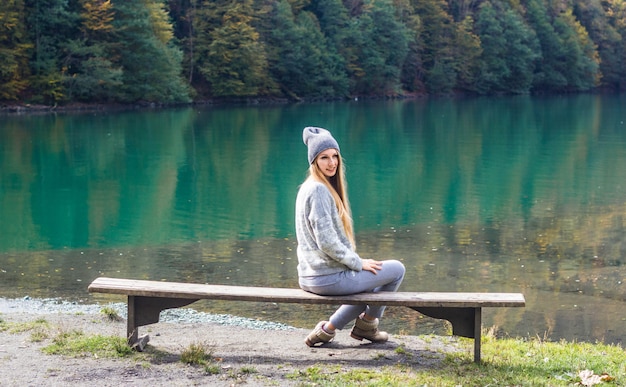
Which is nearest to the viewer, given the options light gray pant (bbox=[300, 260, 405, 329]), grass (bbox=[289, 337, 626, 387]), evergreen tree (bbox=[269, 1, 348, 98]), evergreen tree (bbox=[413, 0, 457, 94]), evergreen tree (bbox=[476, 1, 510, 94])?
grass (bbox=[289, 337, 626, 387])

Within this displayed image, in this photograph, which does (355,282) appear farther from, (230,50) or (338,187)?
(230,50)

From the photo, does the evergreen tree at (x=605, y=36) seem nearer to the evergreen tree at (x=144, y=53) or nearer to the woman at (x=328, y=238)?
the evergreen tree at (x=144, y=53)

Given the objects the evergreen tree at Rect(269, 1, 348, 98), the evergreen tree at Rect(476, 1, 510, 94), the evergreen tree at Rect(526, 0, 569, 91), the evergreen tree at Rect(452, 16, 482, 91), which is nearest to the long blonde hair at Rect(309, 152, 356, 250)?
the evergreen tree at Rect(269, 1, 348, 98)

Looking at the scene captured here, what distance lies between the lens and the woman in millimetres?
6238

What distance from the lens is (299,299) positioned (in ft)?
20.5

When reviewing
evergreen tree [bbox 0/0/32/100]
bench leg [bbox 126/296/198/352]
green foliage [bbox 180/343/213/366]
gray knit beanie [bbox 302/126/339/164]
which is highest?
evergreen tree [bbox 0/0/32/100]

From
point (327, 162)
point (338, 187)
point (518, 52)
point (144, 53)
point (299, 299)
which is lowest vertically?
point (299, 299)

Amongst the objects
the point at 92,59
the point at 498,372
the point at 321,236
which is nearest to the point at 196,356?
the point at 321,236

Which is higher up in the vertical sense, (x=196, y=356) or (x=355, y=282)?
(x=355, y=282)

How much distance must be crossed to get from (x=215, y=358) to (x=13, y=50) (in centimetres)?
4699

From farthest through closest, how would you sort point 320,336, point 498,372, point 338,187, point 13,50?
point 13,50 < point 320,336 < point 338,187 < point 498,372

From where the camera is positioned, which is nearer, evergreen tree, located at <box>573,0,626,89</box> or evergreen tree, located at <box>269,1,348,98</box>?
evergreen tree, located at <box>269,1,348,98</box>

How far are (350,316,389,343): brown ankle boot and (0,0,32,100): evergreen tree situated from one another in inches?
1759

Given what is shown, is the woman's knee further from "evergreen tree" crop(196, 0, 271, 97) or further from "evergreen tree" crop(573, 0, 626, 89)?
"evergreen tree" crop(573, 0, 626, 89)
